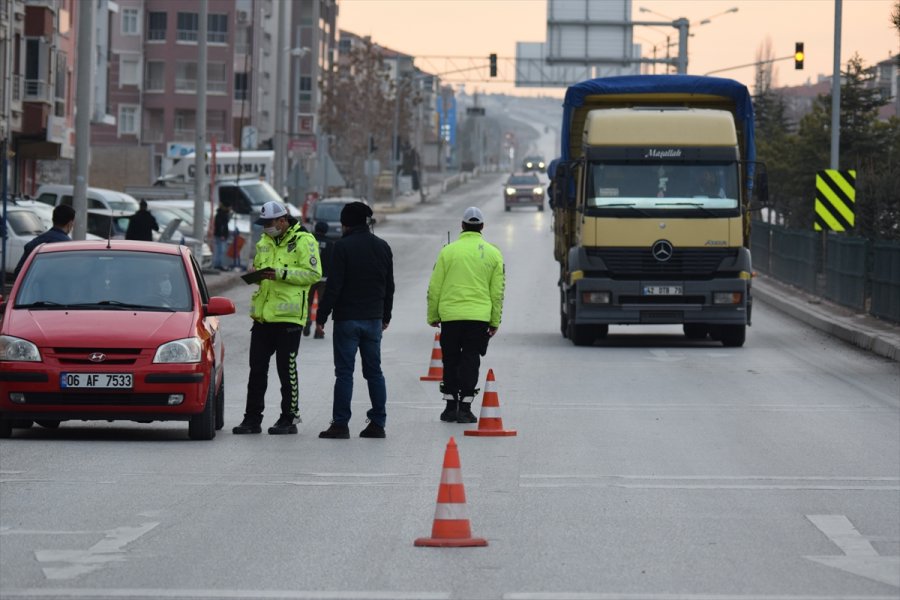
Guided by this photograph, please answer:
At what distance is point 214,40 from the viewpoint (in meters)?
112

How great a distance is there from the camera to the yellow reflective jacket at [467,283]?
1616cm

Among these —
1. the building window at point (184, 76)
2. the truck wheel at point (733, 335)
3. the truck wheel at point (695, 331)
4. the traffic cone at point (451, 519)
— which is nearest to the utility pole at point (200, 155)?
the truck wheel at point (695, 331)

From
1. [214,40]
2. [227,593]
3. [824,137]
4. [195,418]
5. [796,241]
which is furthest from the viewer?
[214,40]

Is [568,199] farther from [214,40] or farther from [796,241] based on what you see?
[214,40]

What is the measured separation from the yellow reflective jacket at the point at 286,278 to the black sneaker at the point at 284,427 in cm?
78

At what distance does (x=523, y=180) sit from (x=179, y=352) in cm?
8007

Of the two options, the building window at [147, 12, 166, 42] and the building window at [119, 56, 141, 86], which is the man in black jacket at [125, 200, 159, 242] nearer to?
the building window at [119, 56, 141, 86]

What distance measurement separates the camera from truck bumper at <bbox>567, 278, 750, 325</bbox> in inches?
1020

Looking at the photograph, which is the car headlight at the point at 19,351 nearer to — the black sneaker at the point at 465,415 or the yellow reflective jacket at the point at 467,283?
the yellow reflective jacket at the point at 467,283

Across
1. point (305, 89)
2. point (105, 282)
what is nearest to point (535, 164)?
point (305, 89)

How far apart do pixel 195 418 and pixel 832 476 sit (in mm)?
4783

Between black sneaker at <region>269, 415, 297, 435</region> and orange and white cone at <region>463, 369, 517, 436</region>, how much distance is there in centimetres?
138

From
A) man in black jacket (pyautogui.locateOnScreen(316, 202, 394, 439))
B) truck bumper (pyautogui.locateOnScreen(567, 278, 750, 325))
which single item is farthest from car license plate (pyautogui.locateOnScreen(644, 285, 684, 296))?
man in black jacket (pyautogui.locateOnScreen(316, 202, 394, 439))

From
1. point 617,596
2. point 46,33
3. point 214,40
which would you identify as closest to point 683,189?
point 617,596
